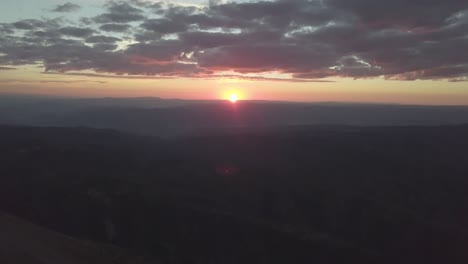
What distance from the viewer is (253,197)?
64625mm

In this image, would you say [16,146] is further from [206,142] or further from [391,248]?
[391,248]

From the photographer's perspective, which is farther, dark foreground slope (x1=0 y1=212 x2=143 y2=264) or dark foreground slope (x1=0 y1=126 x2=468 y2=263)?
dark foreground slope (x1=0 y1=126 x2=468 y2=263)

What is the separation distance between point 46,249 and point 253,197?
4475 cm

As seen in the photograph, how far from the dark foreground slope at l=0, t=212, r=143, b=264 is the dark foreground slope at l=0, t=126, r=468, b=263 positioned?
56.1ft

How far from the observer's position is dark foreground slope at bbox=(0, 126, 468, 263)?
42.8 meters

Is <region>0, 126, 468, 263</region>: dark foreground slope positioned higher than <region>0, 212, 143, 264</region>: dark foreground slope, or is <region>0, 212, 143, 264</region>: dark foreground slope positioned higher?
<region>0, 212, 143, 264</region>: dark foreground slope

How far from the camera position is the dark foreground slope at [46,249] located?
19.8 metres

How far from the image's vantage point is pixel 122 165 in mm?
79250

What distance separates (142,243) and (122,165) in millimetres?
38507

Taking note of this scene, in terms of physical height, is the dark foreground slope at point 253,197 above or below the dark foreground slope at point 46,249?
below

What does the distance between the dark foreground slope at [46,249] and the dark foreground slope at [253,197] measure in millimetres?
17111

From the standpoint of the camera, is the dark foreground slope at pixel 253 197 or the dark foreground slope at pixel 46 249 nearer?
the dark foreground slope at pixel 46 249

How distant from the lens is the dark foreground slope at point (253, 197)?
42781 mm

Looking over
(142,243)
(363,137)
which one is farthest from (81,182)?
(363,137)
